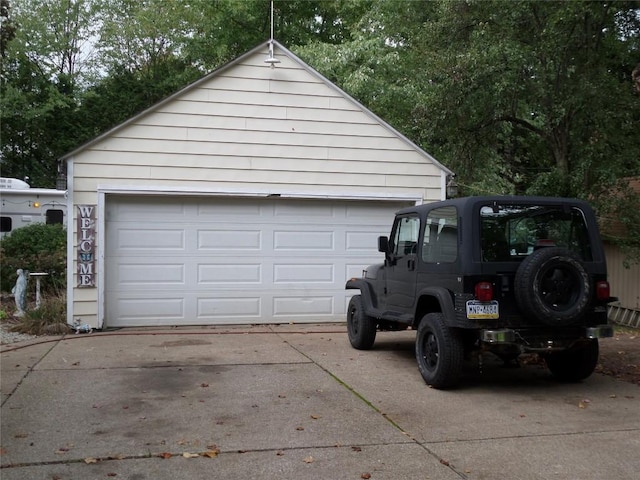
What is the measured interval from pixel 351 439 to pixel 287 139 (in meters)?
6.85

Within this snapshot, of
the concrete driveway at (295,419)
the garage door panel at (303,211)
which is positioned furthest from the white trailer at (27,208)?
the concrete driveway at (295,419)

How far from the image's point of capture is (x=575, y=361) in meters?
7.15

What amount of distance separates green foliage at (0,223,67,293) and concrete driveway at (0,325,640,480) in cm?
499

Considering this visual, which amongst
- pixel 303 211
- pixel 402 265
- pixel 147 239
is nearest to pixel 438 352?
pixel 402 265

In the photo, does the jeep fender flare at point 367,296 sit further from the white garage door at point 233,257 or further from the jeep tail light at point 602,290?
the jeep tail light at point 602,290

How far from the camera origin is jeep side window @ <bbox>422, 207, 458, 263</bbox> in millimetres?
6656

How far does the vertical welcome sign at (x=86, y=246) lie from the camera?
10.2 metres

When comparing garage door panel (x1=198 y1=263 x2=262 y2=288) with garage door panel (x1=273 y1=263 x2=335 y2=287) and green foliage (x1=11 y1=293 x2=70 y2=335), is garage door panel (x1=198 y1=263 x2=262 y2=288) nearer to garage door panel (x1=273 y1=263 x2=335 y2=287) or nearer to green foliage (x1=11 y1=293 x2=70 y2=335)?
garage door panel (x1=273 y1=263 x2=335 y2=287)

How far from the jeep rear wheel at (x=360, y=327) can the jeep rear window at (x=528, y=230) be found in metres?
2.71

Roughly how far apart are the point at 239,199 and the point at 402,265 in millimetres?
4204

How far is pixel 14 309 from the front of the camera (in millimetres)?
12344

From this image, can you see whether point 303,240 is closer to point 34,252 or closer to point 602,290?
point 602,290

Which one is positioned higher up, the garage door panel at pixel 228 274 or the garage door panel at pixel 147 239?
the garage door panel at pixel 147 239

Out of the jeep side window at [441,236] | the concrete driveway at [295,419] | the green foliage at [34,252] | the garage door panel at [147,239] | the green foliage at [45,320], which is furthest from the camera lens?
the green foliage at [34,252]
